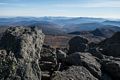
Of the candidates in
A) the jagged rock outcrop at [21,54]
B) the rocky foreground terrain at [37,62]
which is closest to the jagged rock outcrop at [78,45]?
the rocky foreground terrain at [37,62]

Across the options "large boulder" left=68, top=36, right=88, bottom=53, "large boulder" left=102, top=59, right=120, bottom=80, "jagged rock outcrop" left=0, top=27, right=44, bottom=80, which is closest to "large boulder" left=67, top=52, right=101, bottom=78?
"large boulder" left=102, top=59, right=120, bottom=80

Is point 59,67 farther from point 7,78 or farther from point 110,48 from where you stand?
point 110,48

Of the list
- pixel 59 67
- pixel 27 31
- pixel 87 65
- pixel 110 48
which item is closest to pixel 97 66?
pixel 87 65

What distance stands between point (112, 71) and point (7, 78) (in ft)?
24.8

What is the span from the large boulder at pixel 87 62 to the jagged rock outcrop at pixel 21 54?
315 cm

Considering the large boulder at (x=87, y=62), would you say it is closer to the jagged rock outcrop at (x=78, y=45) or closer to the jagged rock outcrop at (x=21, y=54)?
the jagged rock outcrop at (x=21, y=54)

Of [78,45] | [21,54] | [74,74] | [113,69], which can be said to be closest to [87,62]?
[113,69]

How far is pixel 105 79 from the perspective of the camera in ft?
47.3

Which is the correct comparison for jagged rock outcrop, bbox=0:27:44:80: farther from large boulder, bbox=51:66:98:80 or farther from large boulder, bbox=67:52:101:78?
large boulder, bbox=67:52:101:78

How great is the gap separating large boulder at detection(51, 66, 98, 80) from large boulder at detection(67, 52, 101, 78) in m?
0.90

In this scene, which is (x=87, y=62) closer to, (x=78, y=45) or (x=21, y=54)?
(x=21, y=54)

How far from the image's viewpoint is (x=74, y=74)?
13.0 metres

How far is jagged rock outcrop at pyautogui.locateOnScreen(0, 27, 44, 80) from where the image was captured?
9984 mm

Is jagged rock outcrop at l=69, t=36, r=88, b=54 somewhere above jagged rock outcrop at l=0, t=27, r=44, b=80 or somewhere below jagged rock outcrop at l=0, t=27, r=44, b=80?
below
